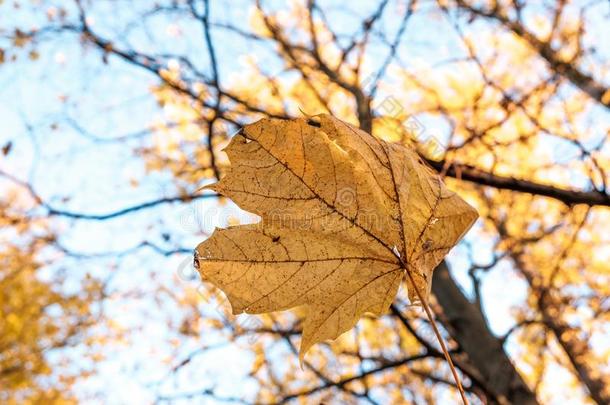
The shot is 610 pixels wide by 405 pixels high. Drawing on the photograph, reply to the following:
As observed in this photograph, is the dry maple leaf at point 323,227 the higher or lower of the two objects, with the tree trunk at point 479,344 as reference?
lower

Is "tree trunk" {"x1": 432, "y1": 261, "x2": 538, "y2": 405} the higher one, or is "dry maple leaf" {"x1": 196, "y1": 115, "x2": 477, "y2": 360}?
"tree trunk" {"x1": 432, "y1": 261, "x2": 538, "y2": 405}

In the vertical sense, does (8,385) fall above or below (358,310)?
above

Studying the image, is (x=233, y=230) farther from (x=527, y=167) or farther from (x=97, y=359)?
(x=97, y=359)

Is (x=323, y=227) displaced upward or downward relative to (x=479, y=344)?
downward

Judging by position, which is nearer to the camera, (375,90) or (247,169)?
(247,169)

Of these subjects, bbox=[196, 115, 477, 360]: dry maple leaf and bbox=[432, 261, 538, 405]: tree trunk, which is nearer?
bbox=[196, 115, 477, 360]: dry maple leaf

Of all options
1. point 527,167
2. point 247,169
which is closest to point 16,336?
point 527,167

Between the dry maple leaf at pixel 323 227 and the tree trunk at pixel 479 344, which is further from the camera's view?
the tree trunk at pixel 479 344

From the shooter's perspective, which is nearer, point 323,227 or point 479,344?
point 323,227
